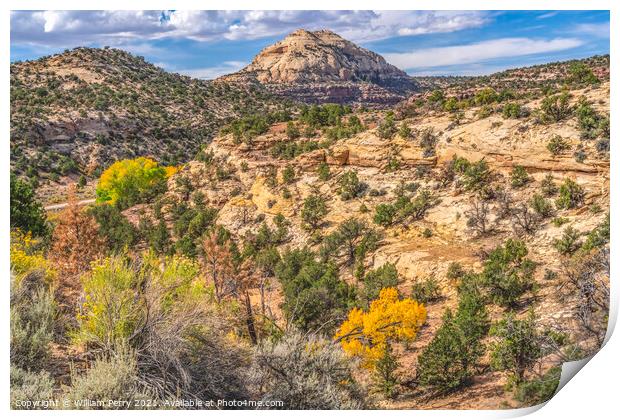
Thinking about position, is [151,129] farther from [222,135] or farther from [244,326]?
[244,326]

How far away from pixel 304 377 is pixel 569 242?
6439 mm

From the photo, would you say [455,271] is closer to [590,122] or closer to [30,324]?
[590,122]

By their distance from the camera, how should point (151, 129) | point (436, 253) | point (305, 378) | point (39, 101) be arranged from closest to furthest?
point (305, 378) → point (436, 253) → point (39, 101) → point (151, 129)

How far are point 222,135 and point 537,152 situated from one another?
1213cm

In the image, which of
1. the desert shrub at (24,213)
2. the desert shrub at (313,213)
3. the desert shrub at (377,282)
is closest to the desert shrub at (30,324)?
the desert shrub at (377,282)

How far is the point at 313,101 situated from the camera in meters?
43.3

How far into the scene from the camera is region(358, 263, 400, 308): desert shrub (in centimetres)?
1106

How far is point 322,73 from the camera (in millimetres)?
46406

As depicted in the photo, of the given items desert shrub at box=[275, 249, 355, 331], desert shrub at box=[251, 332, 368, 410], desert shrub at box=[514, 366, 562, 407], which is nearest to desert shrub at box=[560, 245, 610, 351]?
desert shrub at box=[514, 366, 562, 407]

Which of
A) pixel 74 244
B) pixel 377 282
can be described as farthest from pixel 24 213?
pixel 377 282

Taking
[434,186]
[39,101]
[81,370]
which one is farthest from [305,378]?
[39,101]

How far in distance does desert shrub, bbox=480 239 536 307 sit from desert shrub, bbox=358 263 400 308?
190cm

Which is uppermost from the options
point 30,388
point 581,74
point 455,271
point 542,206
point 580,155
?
point 581,74

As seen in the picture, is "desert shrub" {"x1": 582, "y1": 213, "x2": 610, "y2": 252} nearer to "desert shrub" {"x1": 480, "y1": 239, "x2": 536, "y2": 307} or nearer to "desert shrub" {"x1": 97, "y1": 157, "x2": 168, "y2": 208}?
"desert shrub" {"x1": 480, "y1": 239, "x2": 536, "y2": 307}
